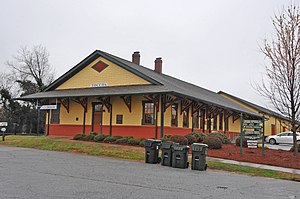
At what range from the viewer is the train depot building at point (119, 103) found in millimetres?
23750

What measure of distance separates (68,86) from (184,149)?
1730 cm

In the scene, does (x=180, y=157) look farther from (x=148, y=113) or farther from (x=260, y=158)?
(x=148, y=113)

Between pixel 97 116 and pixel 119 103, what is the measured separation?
7.44 ft

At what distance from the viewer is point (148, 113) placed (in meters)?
24.4

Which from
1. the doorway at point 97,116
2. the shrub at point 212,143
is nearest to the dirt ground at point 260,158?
the shrub at point 212,143

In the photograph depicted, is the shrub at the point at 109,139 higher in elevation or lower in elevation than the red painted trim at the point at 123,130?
lower

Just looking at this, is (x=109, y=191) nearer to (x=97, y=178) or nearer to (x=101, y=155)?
(x=97, y=178)

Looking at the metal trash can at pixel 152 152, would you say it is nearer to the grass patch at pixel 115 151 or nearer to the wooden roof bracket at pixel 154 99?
the grass patch at pixel 115 151

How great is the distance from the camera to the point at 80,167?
42.5 ft

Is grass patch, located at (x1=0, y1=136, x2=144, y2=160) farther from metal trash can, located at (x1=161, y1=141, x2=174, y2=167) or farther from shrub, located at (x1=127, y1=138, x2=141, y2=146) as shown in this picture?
metal trash can, located at (x1=161, y1=141, x2=174, y2=167)

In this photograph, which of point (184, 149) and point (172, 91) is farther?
point (172, 91)

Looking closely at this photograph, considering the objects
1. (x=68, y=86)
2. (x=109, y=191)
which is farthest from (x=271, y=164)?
(x=68, y=86)

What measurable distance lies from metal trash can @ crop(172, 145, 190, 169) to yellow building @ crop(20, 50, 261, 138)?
7.21 meters

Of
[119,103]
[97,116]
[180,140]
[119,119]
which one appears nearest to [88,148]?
[180,140]
